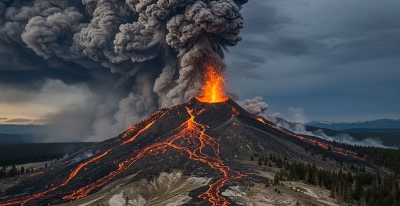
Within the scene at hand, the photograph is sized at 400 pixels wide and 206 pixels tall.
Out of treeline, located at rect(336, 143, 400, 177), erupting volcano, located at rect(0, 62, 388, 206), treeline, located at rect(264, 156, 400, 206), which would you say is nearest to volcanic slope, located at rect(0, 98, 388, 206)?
erupting volcano, located at rect(0, 62, 388, 206)

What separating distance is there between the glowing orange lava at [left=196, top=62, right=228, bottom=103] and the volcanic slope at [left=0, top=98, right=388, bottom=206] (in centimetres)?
653

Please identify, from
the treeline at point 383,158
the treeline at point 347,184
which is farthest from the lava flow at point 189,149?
the treeline at point 383,158

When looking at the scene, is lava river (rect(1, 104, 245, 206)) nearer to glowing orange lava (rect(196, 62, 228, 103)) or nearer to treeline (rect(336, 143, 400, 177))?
glowing orange lava (rect(196, 62, 228, 103))

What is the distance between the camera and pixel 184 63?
566 feet

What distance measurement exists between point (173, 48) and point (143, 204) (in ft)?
304

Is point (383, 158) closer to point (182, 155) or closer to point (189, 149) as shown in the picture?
point (189, 149)

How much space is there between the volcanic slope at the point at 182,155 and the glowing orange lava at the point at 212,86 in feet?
21.4

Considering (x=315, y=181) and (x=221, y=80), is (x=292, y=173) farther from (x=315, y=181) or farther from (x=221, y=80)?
(x=221, y=80)

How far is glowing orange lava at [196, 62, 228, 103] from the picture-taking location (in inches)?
6993

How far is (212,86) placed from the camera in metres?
185

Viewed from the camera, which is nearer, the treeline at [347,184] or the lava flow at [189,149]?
the treeline at [347,184]

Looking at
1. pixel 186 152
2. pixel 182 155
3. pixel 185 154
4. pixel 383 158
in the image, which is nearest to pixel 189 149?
pixel 186 152

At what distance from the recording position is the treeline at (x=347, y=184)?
95.9 m

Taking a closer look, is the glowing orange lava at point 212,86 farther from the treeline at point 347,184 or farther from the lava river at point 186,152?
the treeline at point 347,184
